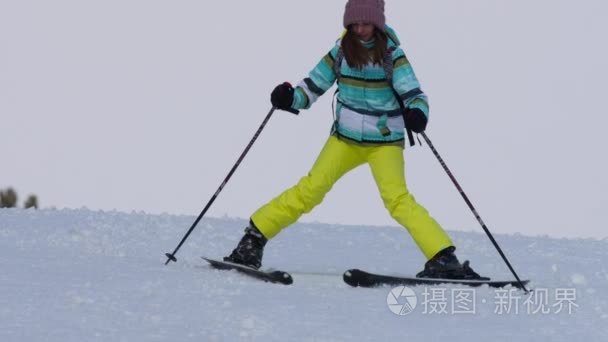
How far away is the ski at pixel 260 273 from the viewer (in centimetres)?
714

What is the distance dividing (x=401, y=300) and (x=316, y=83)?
1.66 metres

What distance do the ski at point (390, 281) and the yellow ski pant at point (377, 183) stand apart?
0.18 meters

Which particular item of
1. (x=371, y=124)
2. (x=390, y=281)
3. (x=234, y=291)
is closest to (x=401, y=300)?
(x=390, y=281)

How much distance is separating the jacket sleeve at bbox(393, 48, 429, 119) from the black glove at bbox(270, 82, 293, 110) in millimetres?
697

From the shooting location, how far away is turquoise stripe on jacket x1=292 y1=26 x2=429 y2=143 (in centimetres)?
731

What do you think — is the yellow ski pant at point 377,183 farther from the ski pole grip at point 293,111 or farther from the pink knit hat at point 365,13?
the pink knit hat at point 365,13

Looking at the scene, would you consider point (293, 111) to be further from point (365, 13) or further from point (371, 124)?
point (365, 13)

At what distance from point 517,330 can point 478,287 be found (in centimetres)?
109

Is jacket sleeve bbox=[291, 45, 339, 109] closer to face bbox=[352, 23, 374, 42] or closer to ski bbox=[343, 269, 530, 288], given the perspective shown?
face bbox=[352, 23, 374, 42]

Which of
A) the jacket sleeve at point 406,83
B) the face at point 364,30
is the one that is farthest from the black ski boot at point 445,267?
the face at point 364,30

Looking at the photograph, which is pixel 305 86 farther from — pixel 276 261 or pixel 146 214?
pixel 146 214

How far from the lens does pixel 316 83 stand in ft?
24.9

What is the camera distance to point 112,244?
9.09 meters

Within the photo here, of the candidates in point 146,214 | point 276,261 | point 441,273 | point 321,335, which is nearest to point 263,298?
point 321,335
